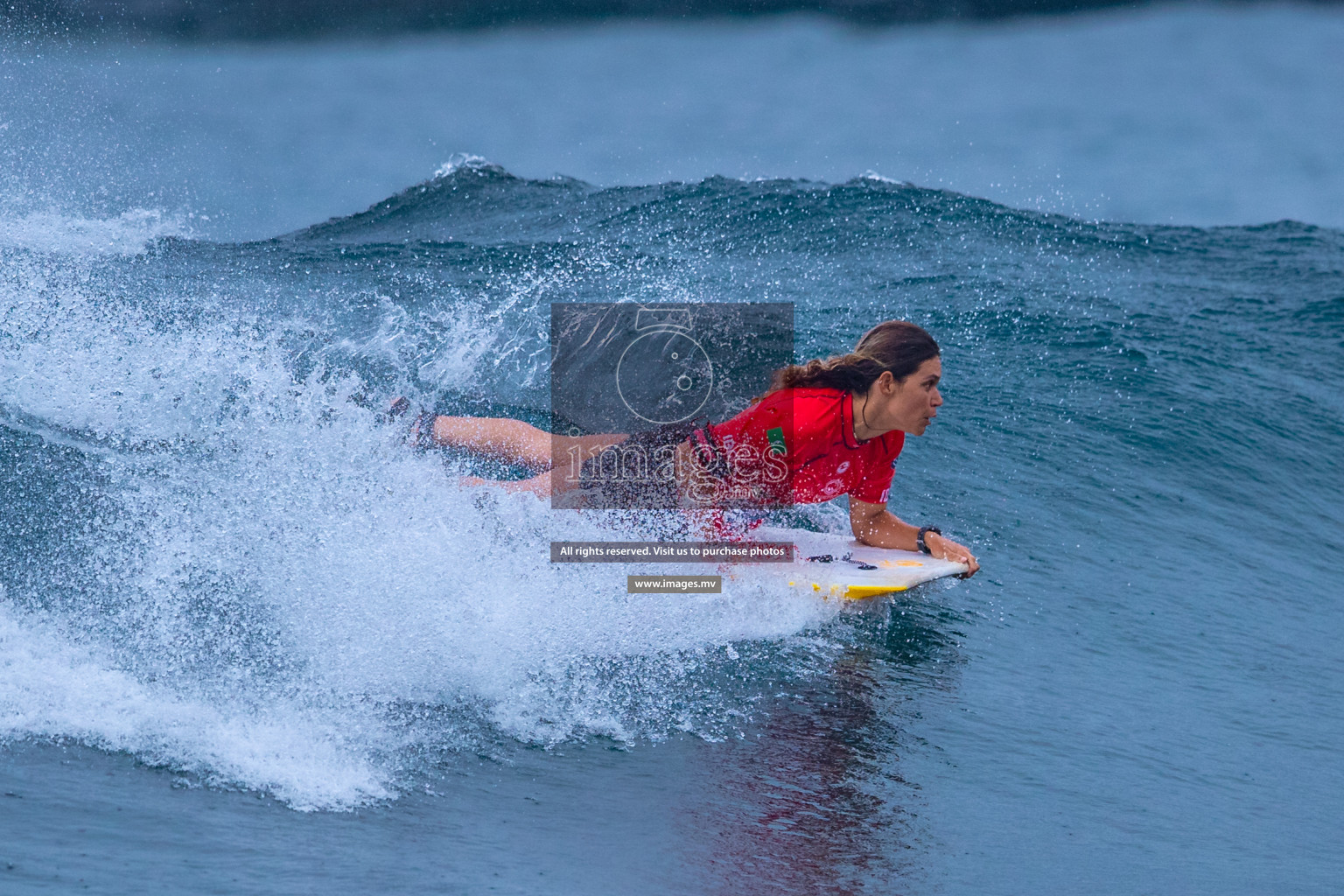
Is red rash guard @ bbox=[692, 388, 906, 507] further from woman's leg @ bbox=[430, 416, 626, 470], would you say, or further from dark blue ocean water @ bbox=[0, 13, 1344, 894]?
woman's leg @ bbox=[430, 416, 626, 470]

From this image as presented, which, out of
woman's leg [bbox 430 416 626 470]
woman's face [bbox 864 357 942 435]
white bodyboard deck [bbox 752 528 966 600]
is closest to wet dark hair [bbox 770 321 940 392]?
woman's face [bbox 864 357 942 435]

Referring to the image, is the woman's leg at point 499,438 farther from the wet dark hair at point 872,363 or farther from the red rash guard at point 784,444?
the wet dark hair at point 872,363

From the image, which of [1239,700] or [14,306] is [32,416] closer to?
[14,306]

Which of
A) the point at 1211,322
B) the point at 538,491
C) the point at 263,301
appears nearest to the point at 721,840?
the point at 538,491

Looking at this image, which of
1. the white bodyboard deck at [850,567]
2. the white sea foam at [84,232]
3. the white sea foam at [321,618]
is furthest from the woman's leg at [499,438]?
the white sea foam at [84,232]

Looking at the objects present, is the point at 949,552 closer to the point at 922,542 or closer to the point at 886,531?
the point at 922,542

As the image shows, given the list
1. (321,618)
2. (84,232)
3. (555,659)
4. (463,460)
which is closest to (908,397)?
(555,659)
